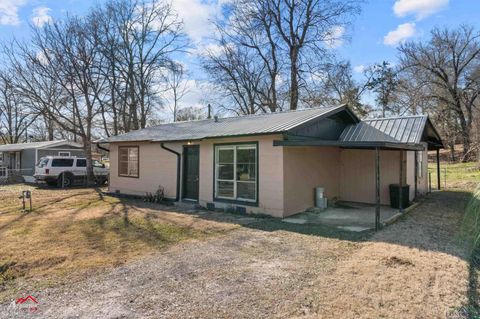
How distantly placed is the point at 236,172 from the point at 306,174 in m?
2.13

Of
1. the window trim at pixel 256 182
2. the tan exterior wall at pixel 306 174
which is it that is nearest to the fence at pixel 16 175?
the window trim at pixel 256 182

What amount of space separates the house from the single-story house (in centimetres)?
1200

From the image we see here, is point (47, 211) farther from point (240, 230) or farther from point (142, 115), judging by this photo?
point (142, 115)

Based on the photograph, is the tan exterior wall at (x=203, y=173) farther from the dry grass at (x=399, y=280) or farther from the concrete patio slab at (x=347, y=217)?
the dry grass at (x=399, y=280)

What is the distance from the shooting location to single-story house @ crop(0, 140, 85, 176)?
22.5 m

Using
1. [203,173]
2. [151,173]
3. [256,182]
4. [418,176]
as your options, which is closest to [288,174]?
[256,182]

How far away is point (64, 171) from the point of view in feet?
60.2

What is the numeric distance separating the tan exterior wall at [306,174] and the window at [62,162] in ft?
48.8

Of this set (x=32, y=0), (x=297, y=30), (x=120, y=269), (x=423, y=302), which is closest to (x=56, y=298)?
(x=120, y=269)

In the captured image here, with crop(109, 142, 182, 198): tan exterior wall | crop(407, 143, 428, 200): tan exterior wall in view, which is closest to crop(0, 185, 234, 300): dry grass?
crop(109, 142, 182, 198): tan exterior wall

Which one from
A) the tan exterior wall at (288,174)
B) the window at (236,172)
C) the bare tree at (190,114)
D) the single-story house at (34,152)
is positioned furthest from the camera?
the bare tree at (190,114)

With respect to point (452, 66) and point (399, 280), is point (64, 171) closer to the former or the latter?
point (399, 280)

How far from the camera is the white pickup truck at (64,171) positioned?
58.3 ft

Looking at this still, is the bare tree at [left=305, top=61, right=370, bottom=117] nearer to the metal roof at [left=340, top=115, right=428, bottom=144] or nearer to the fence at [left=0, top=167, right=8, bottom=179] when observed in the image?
the metal roof at [left=340, top=115, right=428, bottom=144]
